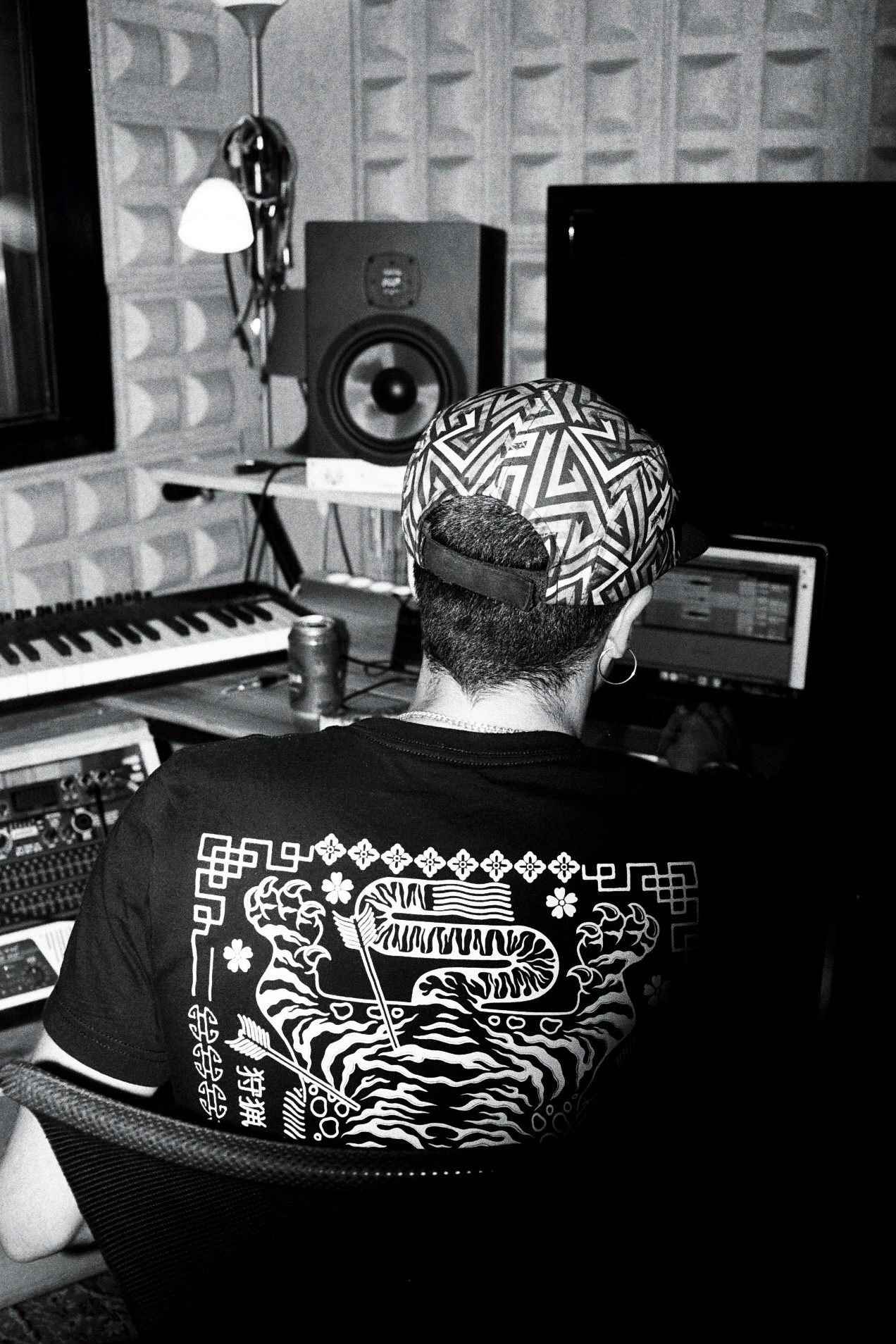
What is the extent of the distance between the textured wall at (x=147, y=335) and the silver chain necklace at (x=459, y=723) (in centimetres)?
177

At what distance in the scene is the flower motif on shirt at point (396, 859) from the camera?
3.15 ft

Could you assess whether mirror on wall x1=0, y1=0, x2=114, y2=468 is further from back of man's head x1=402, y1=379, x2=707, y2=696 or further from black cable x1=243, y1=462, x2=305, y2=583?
back of man's head x1=402, y1=379, x2=707, y2=696

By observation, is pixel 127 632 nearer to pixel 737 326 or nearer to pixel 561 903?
pixel 737 326

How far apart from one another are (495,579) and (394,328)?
56.4 inches

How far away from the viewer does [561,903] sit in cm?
97

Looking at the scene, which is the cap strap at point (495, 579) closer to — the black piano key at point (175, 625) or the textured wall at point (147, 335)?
the black piano key at point (175, 625)

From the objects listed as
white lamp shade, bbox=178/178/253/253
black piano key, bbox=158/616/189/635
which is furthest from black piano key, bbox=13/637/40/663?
white lamp shade, bbox=178/178/253/253

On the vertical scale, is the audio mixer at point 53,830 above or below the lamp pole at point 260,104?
below

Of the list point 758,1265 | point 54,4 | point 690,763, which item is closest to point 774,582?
point 690,763

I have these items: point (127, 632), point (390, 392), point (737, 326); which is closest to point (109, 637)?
point (127, 632)

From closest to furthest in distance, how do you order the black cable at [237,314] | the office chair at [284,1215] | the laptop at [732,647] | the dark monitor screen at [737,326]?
the office chair at [284,1215] → the dark monitor screen at [737,326] → the laptop at [732,647] → the black cable at [237,314]

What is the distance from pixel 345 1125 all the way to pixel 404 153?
2.22 m

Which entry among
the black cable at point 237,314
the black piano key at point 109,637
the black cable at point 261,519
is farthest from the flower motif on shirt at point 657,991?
the black cable at point 237,314

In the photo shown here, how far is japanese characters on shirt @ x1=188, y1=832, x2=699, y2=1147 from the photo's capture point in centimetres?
95
